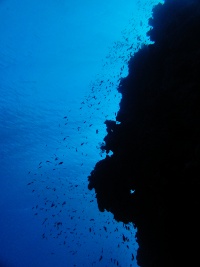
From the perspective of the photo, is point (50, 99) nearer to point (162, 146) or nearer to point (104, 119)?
point (104, 119)

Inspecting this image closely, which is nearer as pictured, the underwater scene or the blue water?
the underwater scene

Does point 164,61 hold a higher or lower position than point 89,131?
lower

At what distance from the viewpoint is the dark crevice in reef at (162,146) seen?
8375 mm

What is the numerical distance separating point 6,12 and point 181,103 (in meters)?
23.2

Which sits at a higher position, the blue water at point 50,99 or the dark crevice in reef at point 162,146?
the blue water at point 50,99

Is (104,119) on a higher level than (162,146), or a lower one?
higher

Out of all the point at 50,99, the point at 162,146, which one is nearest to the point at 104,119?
the point at 50,99

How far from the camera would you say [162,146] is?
29.7ft

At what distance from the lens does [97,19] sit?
85.8 ft

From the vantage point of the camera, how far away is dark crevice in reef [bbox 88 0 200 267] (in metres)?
8.38

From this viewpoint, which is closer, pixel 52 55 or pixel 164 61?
pixel 164 61

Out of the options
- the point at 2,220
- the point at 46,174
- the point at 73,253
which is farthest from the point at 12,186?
the point at 73,253

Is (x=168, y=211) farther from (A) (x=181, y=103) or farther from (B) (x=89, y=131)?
(B) (x=89, y=131)

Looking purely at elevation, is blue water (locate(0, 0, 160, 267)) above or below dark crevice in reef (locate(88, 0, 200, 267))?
above
